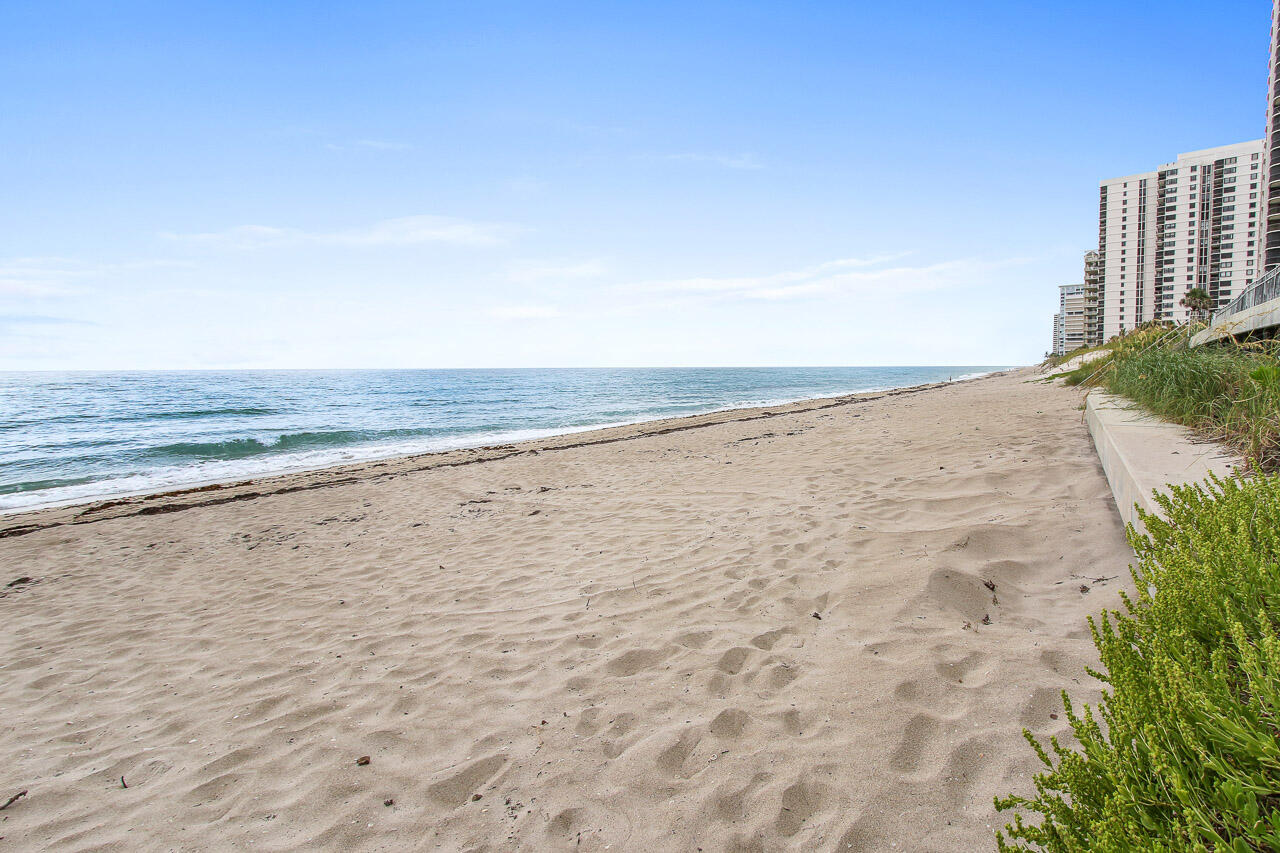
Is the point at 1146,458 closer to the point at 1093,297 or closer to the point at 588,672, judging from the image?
the point at 588,672

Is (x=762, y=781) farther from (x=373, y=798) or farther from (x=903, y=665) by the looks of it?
(x=373, y=798)

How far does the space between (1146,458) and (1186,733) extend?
13.8 feet

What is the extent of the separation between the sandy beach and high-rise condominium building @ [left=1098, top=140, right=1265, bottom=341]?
65532 mm

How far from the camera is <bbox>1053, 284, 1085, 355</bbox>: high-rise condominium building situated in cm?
8994

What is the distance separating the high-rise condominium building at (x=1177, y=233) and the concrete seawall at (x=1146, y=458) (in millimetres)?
62548

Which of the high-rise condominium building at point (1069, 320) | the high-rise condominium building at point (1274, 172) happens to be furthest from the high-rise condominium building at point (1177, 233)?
the high-rise condominium building at point (1274, 172)

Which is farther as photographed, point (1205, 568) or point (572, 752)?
point (572, 752)

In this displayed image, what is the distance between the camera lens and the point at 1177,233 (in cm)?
6184

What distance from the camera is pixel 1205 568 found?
1641 millimetres

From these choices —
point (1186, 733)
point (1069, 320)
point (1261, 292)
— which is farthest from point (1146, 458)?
point (1069, 320)

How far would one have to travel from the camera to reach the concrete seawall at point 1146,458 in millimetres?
3730

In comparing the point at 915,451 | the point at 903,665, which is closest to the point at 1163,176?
the point at 915,451

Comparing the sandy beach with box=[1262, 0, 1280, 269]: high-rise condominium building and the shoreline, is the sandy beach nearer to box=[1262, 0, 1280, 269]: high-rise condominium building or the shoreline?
the shoreline

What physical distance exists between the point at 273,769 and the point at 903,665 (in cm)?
302
